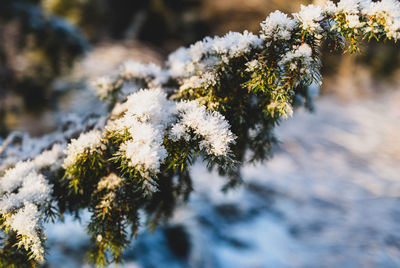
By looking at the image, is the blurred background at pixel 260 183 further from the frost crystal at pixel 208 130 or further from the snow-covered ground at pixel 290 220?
the frost crystal at pixel 208 130

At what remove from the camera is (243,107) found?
133cm

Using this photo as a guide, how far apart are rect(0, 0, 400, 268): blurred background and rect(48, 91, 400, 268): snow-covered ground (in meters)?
0.01

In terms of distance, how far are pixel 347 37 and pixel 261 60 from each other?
1.17ft

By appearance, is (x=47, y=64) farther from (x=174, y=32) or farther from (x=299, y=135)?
(x=174, y=32)

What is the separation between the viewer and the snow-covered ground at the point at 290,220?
3061 millimetres

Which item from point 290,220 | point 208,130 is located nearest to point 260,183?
point 290,220

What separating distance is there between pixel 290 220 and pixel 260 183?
100cm

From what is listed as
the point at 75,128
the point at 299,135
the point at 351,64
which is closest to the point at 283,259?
the point at 75,128

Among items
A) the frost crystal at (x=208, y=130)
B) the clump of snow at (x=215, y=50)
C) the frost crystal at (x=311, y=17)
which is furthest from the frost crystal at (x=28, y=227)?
the frost crystal at (x=311, y=17)

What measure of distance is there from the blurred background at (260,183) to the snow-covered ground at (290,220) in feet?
0.05

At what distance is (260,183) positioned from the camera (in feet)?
16.0

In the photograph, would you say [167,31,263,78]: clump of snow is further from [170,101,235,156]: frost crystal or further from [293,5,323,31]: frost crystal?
[170,101,235,156]: frost crystal

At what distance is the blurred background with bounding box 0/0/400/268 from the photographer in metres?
3.13

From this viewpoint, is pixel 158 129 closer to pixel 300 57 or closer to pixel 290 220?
pixel 300 57
